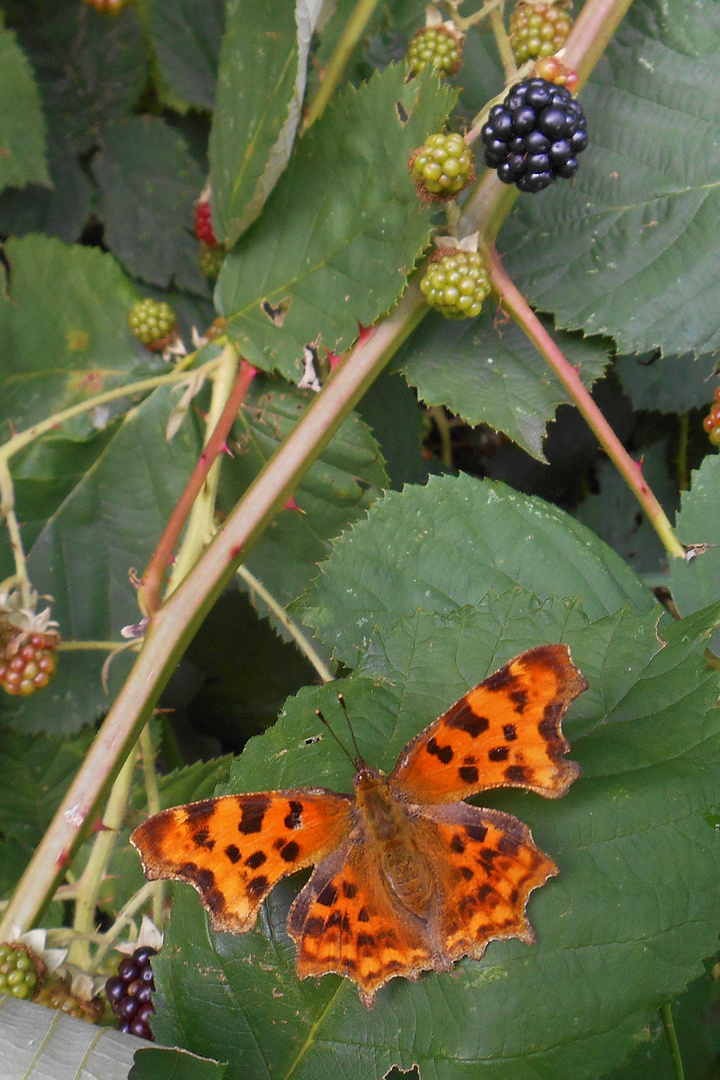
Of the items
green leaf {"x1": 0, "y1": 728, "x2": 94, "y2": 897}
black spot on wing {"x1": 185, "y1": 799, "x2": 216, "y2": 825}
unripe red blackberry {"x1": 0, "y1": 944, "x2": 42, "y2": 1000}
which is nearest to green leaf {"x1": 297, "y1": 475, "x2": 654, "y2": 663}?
black spot on wing {"x1": 185, "y1": 799, "x2": 216, "y2": 825}

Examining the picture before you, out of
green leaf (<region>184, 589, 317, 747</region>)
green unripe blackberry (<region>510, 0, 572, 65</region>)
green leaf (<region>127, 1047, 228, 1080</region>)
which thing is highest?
green unripe blackberry (<region>510, 0, 572, 65</region>)

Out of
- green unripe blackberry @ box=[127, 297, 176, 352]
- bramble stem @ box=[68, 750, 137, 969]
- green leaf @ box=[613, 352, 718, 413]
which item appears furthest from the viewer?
green leaf @ box=[613, 352, 718, 413]

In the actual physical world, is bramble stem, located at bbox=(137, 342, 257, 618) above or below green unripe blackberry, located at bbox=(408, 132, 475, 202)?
below

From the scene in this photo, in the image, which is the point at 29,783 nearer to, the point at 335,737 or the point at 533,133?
the point at 335,737

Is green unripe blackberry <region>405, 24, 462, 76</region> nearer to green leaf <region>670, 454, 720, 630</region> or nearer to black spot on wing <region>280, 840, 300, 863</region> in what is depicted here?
green leaf <region>670, 454, 720, 630</region>

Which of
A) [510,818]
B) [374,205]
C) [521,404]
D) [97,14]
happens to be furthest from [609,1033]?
[97,14]

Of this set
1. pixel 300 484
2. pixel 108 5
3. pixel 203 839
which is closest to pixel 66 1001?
pixel 203 839

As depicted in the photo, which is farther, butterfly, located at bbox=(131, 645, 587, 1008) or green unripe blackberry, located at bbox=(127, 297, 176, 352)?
green unripe blackberry, located at bbox=(127, 297, 176, 352)
